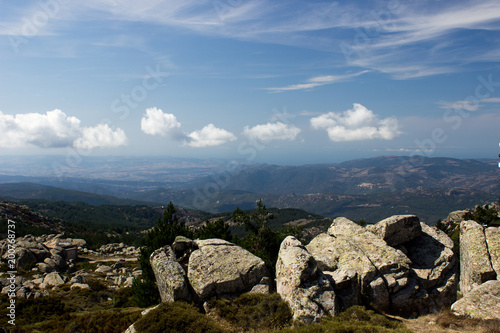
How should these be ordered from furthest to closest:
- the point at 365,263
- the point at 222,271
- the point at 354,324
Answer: the point at 365,263 → the point at 222,271 → the point at 354,324

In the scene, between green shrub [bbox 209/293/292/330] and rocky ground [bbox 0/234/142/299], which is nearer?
green shrub [bbox 209/293/292/330]

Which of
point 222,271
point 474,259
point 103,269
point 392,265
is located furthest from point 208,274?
point 103,269

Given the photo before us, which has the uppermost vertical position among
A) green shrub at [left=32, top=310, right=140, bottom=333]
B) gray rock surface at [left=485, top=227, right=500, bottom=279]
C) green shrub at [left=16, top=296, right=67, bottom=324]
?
gray rock surface at [left=485, top=227, right=500, bottom=279]

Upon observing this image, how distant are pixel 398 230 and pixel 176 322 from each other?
70.0 feet

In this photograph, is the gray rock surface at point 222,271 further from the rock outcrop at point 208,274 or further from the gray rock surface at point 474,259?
the gray rock surface at point 474,259

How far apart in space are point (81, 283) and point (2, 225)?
3874 inches

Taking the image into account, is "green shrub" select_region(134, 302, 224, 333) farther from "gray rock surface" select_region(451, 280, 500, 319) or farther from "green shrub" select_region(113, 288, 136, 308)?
"green shrub" select_region(113, 288, 136, 308)

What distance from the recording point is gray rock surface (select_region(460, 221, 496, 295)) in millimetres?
22059

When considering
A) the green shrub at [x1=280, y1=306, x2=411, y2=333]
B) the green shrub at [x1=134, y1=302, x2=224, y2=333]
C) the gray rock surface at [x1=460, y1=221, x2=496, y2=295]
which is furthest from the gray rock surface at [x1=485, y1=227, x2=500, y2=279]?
the green shrub at [x1=134, y1=302, x2=224, y2=333]

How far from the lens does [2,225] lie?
4289 inches

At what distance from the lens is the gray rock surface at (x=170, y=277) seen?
19.4 metres

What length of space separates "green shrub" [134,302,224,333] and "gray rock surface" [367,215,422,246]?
17584mm

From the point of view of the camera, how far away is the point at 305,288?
1773 cm

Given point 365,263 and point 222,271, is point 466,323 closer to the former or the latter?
point 365,263
